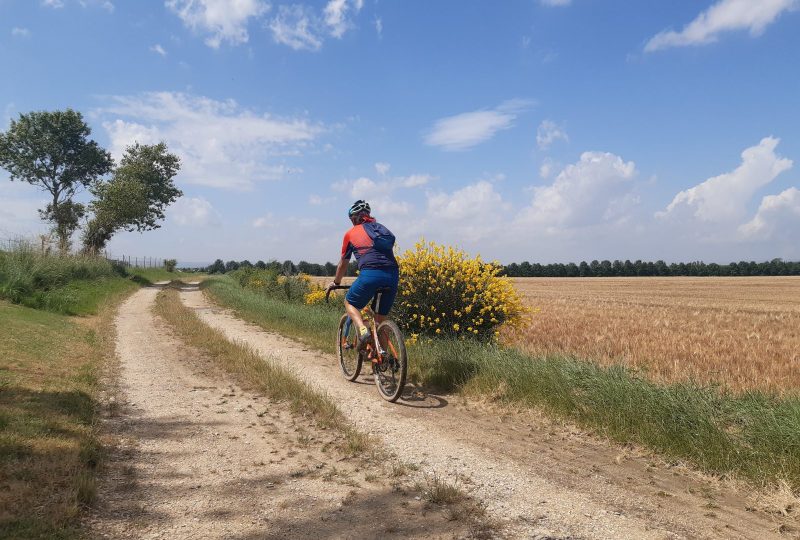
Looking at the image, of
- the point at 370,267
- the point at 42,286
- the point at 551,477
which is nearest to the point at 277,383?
the point at 370,267

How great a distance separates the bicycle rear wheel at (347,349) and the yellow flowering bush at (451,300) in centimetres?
118

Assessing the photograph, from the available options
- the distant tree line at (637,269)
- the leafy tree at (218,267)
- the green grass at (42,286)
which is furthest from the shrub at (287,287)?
the leafy tree at (218,267)

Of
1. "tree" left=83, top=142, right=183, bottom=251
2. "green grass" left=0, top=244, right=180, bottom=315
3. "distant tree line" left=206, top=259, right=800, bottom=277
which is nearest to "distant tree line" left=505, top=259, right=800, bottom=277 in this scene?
"distant tree line" left=206, top=259, right=800, bottom=277

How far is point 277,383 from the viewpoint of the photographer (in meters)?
6.40

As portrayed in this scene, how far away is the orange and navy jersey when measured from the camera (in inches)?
244

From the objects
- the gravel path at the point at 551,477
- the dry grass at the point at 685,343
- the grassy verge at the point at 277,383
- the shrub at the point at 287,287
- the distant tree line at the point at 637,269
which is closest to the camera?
the gravel path at the point at 551,477

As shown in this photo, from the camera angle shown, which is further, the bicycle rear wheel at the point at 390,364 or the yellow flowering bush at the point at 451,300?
the yellow flowering bush at the point at 451,300

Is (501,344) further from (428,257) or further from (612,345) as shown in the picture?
(612,345)

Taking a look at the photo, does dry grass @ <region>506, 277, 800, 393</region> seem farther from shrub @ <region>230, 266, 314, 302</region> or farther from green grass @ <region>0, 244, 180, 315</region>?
green grass @ <region>0, 244, 180, 315</region>

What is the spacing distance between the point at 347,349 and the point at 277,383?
1428mm

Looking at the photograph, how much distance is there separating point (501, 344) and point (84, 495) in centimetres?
654

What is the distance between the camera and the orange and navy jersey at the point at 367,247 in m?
6.20

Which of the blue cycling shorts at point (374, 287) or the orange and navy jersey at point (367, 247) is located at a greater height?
the orange and navy jersey at point (367, 247)

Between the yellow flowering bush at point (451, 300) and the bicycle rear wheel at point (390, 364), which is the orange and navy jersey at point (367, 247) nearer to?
the bicycle rear wheel at point (390, 364)
